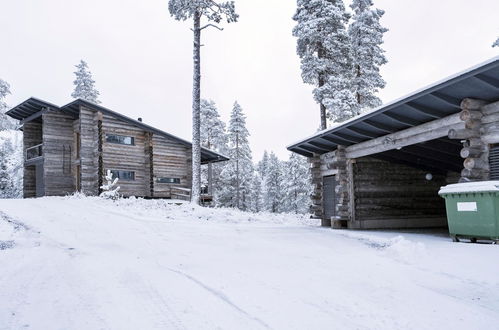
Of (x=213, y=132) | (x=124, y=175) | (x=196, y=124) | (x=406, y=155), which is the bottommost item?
(x=406, y=155)

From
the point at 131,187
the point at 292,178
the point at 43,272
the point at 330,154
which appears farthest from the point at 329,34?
the point at 292,178

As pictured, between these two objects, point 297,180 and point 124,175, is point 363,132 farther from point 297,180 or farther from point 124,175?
point 297,180

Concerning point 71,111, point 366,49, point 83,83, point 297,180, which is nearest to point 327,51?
point 366,49

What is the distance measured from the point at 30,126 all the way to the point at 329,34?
2223 cm

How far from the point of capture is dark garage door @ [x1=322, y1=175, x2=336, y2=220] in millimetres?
15648

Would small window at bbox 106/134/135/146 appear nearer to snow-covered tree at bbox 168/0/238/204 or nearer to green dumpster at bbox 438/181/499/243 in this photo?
snow-covered tree at bbox 168/0/238/204

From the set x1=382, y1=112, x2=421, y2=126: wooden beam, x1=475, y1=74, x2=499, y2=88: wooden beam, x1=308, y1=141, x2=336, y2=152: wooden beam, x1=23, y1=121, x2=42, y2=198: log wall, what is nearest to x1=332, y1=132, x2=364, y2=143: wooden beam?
x1=308, y1=141, x2=336, y2=152: wooden beam

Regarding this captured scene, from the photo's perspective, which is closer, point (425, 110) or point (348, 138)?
point (425, 110)

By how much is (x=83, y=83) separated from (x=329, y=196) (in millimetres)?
33606

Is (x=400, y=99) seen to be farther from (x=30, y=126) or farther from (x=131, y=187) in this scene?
(x=30, y=126)

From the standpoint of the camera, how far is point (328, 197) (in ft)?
52.8

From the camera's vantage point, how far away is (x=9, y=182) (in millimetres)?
32469

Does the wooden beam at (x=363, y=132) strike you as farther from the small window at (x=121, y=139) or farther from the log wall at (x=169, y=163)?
the small window at (x=121, y=139)

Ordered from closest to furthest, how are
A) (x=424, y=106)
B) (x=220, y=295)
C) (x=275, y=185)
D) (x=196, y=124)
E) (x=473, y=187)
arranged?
(x=220, y=295), (x=473, y=187), (x=424, y=106), (x=196, y=124), (x=275, y=185)
